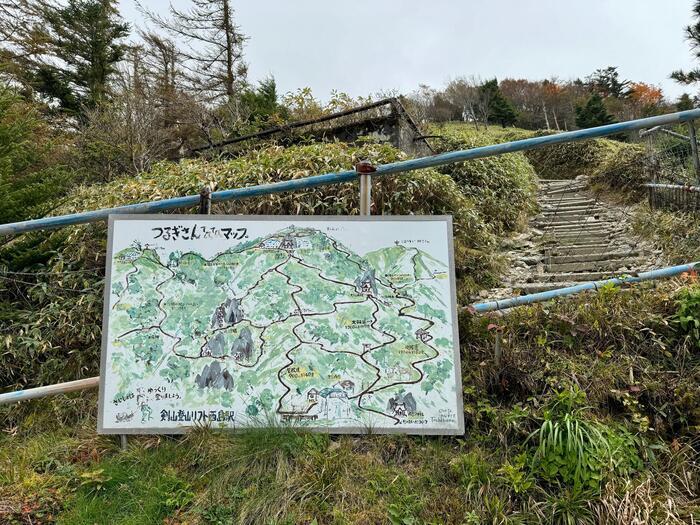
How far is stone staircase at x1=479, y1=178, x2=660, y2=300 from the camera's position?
3648 millimetres

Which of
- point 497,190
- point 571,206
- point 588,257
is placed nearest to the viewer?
point 588,257

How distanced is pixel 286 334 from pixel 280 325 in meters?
0.06

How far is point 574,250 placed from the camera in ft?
Answer: 15.9

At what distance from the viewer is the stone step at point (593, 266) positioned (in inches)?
155

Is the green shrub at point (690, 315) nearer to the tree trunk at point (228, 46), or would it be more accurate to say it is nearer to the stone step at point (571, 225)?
the stone step at point (571, 225)

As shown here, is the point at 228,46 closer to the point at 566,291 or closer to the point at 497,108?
the point at 566,291

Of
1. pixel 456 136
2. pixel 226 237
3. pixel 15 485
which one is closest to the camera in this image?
pixel 15 485

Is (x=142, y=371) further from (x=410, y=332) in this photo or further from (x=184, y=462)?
(x=410, y=332)

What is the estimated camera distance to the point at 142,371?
6.93 feet

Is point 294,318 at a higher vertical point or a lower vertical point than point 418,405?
higher

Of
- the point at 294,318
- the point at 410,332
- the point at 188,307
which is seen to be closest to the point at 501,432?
the point at 410,332

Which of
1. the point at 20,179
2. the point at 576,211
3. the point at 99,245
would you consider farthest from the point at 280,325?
the point at 576,211

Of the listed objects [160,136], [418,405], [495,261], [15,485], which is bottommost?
[15,485]

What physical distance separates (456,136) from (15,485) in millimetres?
11660
